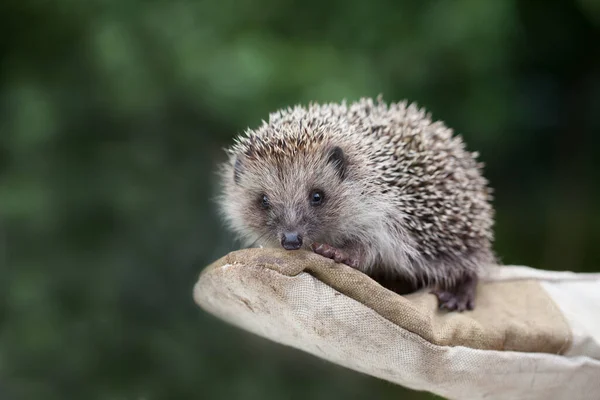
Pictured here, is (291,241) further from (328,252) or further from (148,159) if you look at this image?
(148,159)

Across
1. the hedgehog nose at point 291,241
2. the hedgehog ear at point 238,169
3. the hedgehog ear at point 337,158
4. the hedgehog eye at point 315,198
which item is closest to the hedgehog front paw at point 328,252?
the hedgehog nose at point 291,241

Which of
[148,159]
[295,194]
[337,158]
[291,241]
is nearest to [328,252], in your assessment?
[291,241]

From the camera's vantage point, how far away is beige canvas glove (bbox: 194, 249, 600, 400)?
142 cm

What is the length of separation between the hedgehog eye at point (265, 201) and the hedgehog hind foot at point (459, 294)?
587mm

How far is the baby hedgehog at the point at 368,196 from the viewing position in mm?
1753

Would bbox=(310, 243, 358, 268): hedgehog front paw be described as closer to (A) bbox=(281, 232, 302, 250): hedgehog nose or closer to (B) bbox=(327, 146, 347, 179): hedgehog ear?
(A) bbox=(281, 232, 302, 250): hedgehog nose

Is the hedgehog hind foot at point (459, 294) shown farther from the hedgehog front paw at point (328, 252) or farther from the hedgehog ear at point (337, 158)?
the hedgehog ear at point (337, 158)

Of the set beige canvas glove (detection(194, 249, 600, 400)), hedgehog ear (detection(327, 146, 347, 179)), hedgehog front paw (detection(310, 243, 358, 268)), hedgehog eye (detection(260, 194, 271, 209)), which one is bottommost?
beige canvas glove (detection(194, 249, 600, 400))

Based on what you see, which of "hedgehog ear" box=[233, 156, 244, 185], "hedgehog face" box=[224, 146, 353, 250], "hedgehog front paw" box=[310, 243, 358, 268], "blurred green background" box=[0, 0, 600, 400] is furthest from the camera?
"blurred green background" box=[0, 0, 600, 400]

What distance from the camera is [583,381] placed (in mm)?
1662

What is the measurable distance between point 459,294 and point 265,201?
0.69 meters

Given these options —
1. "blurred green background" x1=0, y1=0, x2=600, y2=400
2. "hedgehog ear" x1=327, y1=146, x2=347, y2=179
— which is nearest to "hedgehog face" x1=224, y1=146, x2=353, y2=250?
"hedgehog ear" x1=327, y1=146, x2=347, y2=179

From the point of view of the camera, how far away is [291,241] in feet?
4.99

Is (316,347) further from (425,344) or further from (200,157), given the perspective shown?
(200,157)
